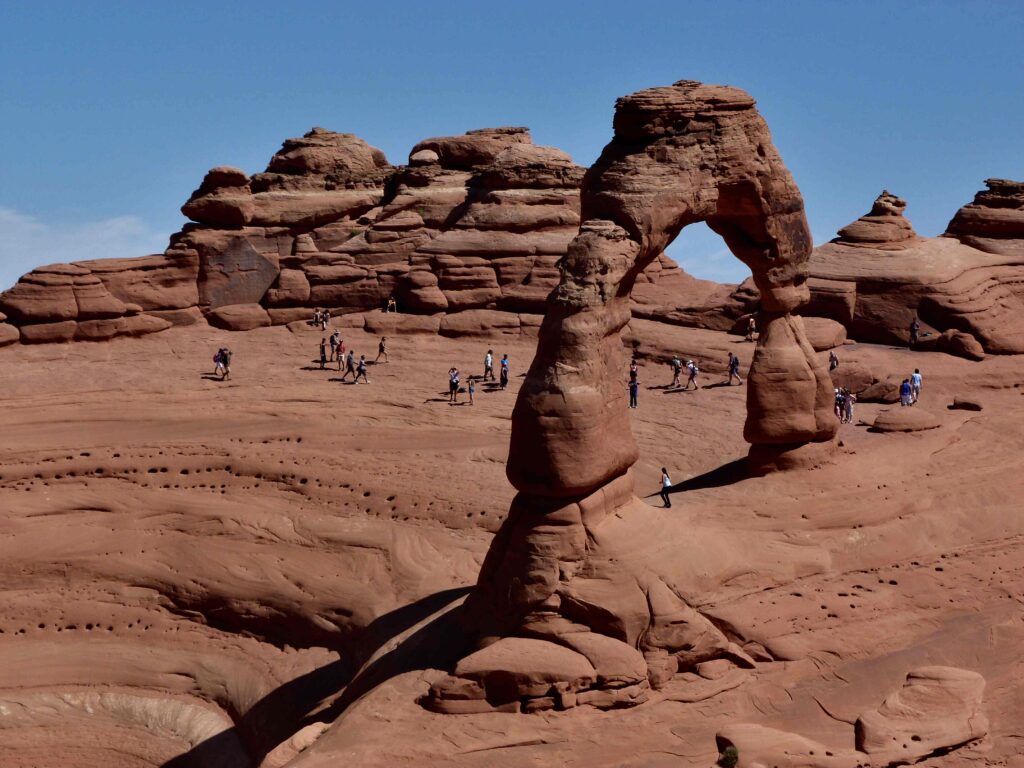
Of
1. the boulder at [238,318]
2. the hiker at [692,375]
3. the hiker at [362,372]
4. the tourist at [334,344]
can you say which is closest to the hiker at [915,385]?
the hiker at [692,375]

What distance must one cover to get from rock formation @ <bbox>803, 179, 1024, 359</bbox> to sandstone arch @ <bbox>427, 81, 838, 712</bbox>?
1624 cm

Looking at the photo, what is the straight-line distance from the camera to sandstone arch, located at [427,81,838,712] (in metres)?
15.6

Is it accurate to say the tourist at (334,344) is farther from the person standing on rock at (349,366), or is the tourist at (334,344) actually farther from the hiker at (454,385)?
the hiker at (454,385)

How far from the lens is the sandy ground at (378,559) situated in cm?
1560

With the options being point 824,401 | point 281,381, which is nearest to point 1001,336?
point 824,401

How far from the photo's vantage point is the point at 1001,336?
1256 inches

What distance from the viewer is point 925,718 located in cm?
1465

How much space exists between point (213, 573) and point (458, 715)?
9.24 metres

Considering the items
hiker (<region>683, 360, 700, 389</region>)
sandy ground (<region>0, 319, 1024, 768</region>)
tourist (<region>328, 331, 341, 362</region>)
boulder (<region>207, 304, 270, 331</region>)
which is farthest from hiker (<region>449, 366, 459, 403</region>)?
boulder (<region>207, 304, 270, 331</region>)

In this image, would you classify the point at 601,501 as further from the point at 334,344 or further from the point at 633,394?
the point at 334,344

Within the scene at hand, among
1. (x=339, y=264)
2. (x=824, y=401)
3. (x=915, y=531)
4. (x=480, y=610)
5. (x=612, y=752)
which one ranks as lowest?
(x=612, y=752)

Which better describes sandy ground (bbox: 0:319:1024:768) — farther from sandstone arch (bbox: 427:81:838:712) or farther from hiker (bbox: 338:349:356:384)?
hiker (bbox: 338:349:356:384)

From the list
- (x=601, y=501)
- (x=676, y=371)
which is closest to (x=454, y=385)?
(x=676, y=371)

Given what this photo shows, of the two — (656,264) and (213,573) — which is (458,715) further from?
(656,264)
